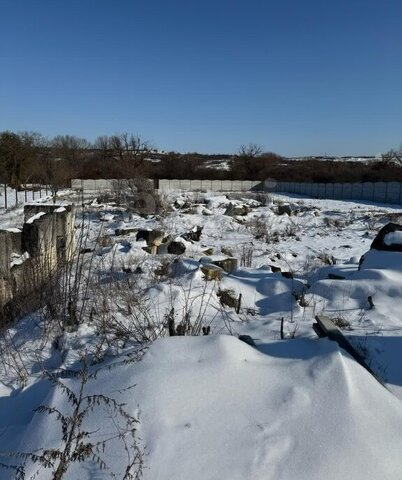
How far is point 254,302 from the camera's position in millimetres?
5773

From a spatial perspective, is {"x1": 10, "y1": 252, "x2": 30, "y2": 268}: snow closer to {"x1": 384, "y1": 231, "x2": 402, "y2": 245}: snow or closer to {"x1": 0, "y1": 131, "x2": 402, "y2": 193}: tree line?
{"x1": 384, "y1": 231, "x2": 402, "y2": 245}: snow

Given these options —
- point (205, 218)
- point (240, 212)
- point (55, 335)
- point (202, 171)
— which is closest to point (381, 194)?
point (240, 212)

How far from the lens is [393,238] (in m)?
7.43

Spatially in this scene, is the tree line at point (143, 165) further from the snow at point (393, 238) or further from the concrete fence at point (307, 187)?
the snow at point (393, 238)

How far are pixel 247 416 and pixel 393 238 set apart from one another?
5963 mm

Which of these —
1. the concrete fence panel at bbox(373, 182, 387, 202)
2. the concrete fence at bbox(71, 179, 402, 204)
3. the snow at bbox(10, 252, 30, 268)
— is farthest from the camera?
the concrete fence panel at bbox(373, 182, 387, 202)

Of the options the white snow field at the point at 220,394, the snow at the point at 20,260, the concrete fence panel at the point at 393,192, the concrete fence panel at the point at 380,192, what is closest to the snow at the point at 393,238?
the white snow field at the point at 220,394

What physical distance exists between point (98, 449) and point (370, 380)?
Answer: 5.07 feet

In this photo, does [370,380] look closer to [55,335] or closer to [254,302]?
[55,335]

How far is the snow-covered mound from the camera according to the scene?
6.72 feet

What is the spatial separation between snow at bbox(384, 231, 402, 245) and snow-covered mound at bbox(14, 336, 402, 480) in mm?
5112

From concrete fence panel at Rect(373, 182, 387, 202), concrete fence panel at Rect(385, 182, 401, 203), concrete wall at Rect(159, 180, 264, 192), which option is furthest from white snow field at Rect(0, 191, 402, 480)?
concrete wall at Rect(159, 180, 264, 192)

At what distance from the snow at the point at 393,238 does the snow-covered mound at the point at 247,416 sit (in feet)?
16.8

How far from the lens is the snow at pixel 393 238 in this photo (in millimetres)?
7359
